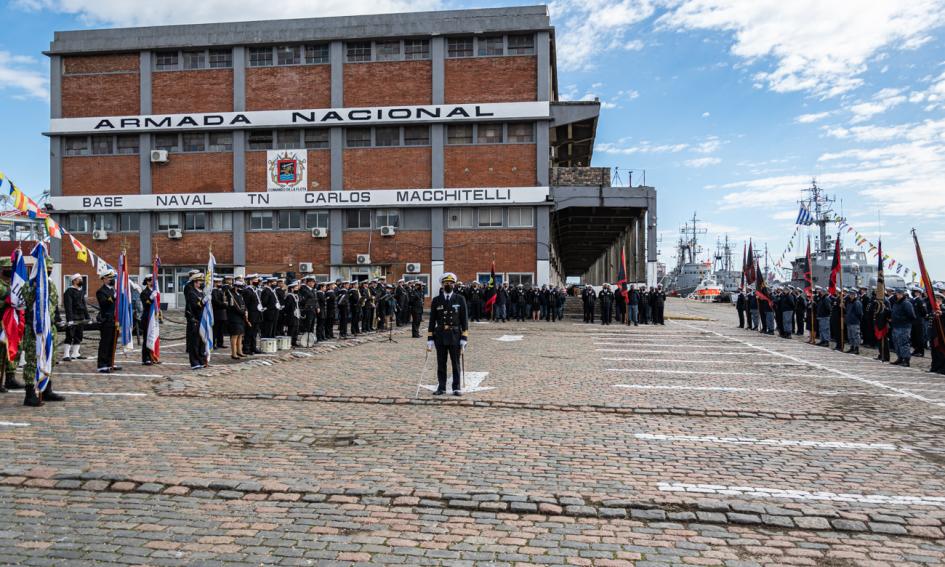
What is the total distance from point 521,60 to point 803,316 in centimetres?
2102

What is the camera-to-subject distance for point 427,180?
38.4m

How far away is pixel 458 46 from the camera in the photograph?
38.2 meters

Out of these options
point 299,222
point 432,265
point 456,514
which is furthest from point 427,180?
point 456,514

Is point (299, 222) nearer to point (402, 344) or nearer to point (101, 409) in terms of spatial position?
point (402, 344)

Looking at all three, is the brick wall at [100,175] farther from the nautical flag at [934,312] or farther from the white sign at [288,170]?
the nautical flag at [934,312]

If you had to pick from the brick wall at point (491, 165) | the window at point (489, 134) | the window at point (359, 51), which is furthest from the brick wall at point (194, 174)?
the window at point (489, 134)

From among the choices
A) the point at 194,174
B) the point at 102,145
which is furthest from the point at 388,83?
the point at 102,145

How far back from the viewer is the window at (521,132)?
37.8 metres

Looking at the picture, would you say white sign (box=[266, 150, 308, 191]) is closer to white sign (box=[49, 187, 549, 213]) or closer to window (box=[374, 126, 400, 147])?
white sign (box=[49, 187, 549, 213])

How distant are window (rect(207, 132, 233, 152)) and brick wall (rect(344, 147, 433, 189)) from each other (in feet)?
23.6

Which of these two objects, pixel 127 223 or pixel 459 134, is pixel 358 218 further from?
→ pixel 127 223

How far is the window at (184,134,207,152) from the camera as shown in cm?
3972

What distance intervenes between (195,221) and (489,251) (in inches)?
712

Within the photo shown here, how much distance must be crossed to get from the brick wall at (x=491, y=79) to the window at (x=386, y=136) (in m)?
3.62
